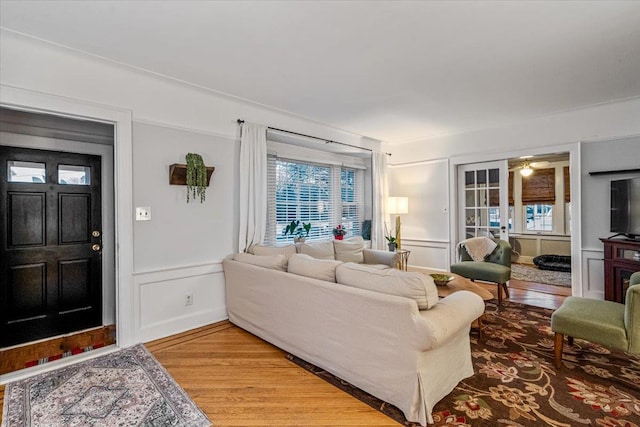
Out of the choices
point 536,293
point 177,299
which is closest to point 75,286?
point 177,299

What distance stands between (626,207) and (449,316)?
3502 mm

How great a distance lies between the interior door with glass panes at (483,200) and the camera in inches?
195

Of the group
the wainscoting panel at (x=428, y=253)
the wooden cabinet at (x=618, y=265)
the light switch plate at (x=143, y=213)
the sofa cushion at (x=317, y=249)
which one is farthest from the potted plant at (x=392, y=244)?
the light switch plate at (x=143, y=213)

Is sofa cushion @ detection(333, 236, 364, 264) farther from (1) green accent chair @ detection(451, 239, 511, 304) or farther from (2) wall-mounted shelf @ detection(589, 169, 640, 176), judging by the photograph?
(2) wall-mounted shelf @ detection(589, 169, 640, 176)

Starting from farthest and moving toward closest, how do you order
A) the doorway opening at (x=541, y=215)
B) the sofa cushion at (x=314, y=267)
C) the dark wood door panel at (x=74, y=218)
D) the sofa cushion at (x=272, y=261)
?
the doorway opening at (x=541, y=215) → the dark wood door panel at (x=74, y=218) → the sofa cushion at (x=272, y=261) → the sofa cushion at (x=314, y=267)

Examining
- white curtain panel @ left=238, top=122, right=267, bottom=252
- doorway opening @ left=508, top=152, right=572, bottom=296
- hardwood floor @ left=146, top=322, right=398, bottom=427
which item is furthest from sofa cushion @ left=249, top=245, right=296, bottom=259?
Result: doorway opening @ left=508, top=152, right=572, bottom=296

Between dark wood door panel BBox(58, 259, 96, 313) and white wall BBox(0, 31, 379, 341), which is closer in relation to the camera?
white wall BBox(0, 31, 379, 341)

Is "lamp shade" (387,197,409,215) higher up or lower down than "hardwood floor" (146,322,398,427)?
higher up

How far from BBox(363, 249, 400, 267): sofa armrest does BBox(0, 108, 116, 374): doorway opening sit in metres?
3.29

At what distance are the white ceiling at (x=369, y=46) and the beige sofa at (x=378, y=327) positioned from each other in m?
1.77

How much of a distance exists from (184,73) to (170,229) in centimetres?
156

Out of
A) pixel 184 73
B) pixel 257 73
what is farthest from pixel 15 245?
pixel 257 73

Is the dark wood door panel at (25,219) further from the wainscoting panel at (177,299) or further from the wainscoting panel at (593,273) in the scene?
the wainscoting panel at (593,273)

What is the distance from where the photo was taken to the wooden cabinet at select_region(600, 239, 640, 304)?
351 centimetres
